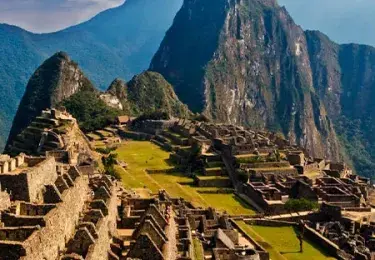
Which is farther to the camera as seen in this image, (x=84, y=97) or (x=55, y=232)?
(x=84, y=97)

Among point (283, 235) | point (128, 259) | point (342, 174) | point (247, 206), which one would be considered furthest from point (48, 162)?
point (342, 174)

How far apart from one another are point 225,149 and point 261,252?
32.0 metres

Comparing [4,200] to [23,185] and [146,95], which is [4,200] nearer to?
[23,185]

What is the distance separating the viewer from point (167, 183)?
55938 mm

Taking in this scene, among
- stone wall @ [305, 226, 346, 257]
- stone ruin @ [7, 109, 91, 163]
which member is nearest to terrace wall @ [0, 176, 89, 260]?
stone wall @ [305, 226, 346, 257]

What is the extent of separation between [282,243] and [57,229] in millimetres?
24087

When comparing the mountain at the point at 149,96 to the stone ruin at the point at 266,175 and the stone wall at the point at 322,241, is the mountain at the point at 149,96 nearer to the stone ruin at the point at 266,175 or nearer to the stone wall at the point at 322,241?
the stone ruin at the point at 266,175

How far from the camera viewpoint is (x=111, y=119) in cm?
10362

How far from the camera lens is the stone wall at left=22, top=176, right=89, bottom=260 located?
55.2 ft

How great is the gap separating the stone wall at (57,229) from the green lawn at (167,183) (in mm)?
23376

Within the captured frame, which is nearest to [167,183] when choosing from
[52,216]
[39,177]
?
[39,177]

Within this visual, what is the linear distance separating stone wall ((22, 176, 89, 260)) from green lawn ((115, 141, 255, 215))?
2338cm

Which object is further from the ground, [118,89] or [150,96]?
[118,89]

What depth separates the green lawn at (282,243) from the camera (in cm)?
3750
